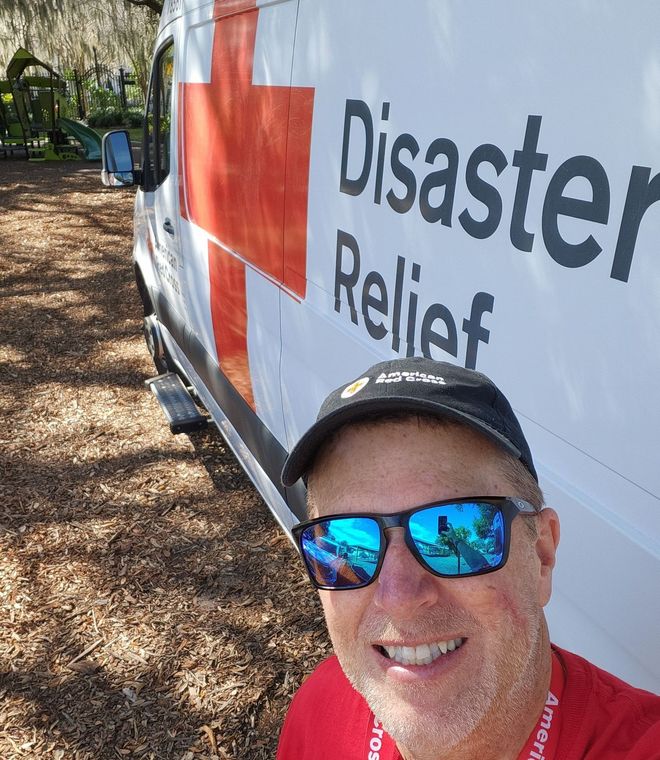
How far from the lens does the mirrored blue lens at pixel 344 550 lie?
120 centimetres

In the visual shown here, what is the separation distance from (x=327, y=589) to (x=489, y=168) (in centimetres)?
89

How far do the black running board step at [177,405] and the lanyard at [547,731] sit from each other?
3355 mm

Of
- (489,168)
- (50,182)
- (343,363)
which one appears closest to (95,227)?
(50,182)

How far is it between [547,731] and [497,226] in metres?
0.94

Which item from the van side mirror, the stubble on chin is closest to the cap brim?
the stubble on chin

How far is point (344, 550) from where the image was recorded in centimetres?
123

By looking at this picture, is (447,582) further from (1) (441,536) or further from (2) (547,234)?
(2) (547,234)

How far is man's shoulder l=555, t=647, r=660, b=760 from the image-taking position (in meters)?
1.03

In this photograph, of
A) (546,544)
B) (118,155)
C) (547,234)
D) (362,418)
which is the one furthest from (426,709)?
(118,155)

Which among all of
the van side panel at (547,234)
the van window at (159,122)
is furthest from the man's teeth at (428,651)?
the van window at (159,122)

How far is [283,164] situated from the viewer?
8.35ft

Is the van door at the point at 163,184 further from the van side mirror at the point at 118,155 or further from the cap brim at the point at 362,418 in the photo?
the cap brim at the point at 362,418

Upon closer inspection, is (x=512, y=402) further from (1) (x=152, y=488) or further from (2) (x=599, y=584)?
(1) (x=152, y=488)

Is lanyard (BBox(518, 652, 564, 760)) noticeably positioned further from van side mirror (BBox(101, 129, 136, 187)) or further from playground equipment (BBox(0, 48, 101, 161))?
playground equipment (BBox(0, 48, 101, 161))
